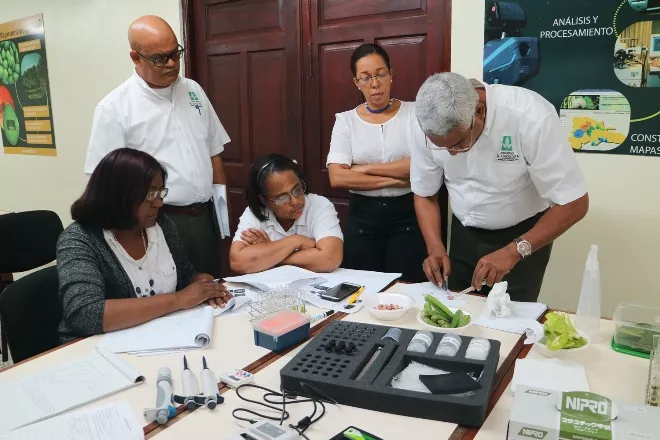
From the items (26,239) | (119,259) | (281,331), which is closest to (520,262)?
(281,331)

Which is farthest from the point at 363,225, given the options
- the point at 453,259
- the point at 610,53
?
the point at 610,53

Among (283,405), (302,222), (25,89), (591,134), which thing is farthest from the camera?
(25,89)

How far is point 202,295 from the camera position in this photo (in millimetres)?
1681

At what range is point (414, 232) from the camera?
2.41 meters

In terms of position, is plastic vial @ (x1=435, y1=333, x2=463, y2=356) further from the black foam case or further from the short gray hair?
the short gray hair

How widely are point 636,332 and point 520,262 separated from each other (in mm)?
576

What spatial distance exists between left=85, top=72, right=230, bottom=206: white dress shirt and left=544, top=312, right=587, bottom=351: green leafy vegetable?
5.19ft

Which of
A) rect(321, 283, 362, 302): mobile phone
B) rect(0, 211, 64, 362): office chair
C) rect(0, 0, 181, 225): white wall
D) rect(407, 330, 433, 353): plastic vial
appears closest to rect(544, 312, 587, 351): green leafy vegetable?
rect(407, 330, 433, 353): plastic vial

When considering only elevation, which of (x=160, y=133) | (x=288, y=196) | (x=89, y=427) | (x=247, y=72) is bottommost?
(x=89, y=427)

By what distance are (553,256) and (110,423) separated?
6.64 ft

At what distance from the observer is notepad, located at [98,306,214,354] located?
4.59 feet

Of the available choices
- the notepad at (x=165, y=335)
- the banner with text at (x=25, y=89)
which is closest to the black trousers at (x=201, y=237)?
the notepad at (x=165, y=335)

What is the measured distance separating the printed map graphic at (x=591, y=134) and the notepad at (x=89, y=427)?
2.03 meters

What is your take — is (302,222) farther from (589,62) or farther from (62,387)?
(589,62)
